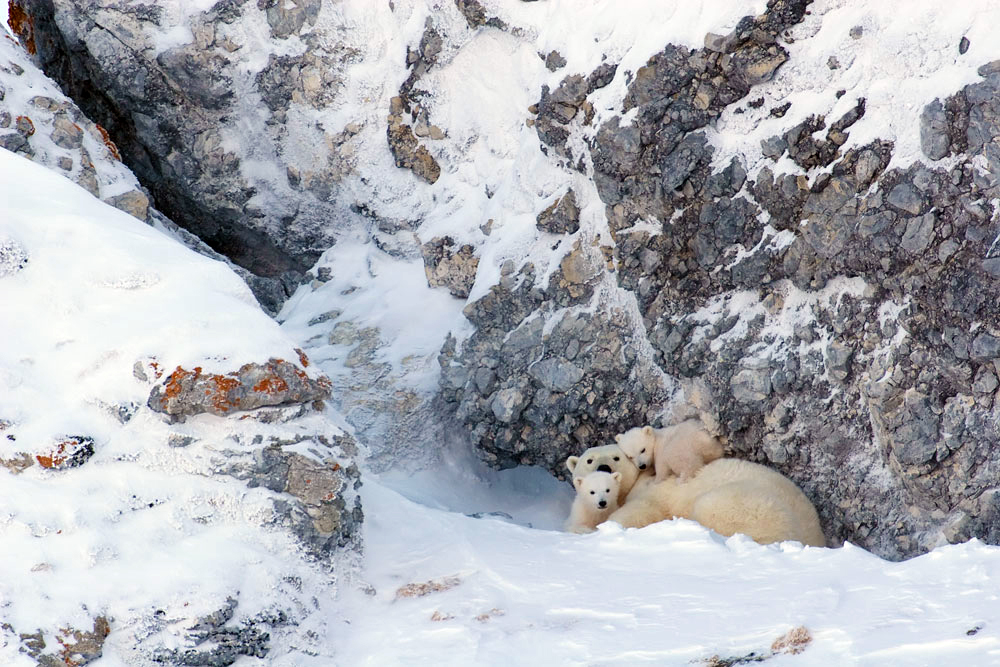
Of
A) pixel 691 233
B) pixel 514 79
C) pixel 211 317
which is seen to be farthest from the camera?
pixel 514 79

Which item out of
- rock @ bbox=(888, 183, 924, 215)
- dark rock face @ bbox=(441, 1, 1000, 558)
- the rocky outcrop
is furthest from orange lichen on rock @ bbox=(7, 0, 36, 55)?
rock @ bbox=(888, 183, 924, 215)

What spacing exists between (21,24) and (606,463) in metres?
9.60

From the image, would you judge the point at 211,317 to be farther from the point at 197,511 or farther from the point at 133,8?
the point at 133,8

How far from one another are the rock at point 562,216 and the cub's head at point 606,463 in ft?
7.25

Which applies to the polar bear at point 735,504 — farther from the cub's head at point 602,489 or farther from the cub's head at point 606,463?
the cub's head at point 606,463

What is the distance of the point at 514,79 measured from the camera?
11070 mm

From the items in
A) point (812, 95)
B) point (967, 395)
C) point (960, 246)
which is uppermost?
point (812, 95)

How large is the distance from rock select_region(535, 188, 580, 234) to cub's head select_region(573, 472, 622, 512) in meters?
2.50

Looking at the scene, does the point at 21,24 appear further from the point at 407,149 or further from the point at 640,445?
the point at 640,445

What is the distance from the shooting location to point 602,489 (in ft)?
28.3

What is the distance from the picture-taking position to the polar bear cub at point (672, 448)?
8.55 metres

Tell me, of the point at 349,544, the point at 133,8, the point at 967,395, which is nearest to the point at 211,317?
the point at 349,544

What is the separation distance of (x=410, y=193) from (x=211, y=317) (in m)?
5.62

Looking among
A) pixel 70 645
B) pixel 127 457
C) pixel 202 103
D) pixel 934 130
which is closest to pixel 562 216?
pixel 934 130
